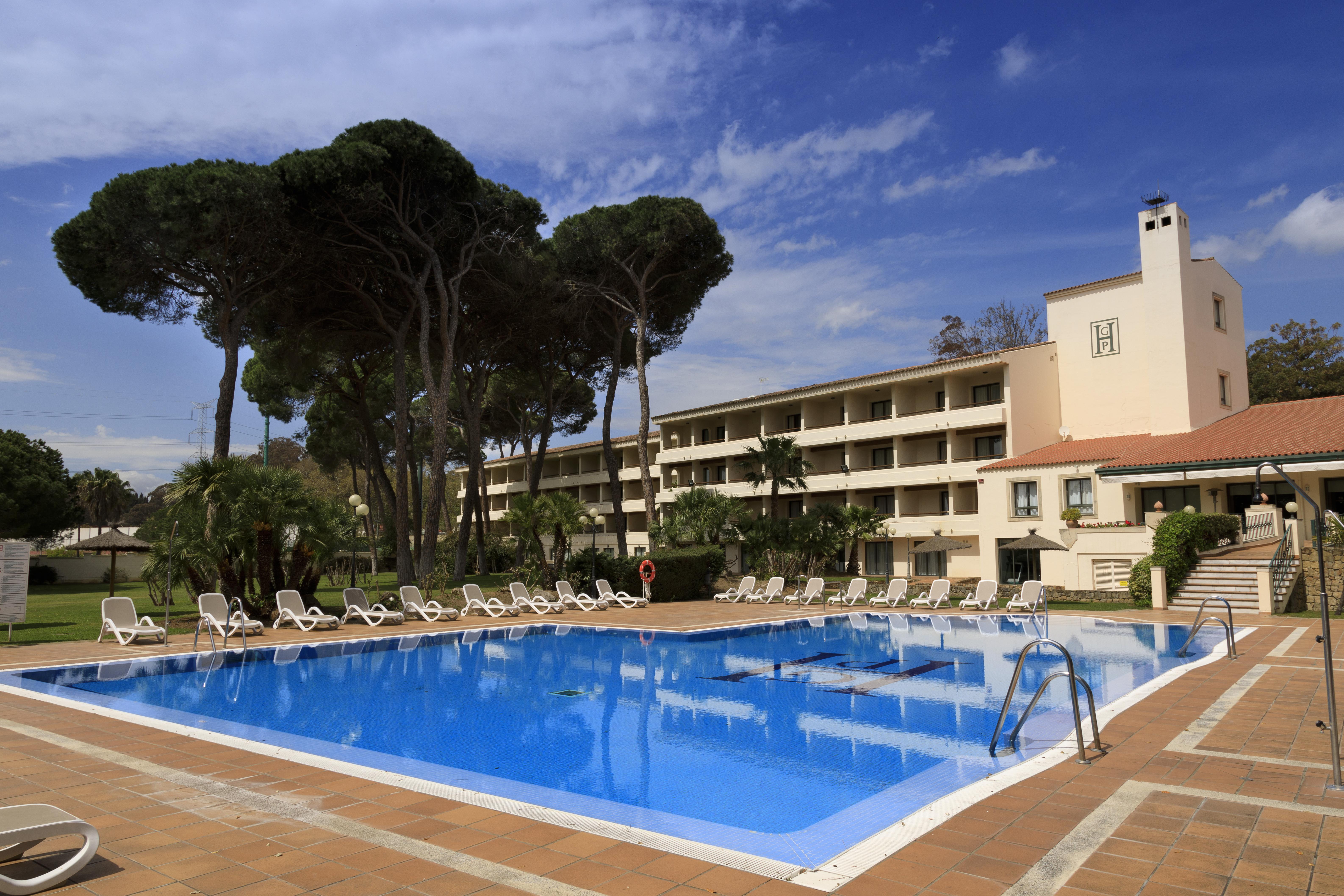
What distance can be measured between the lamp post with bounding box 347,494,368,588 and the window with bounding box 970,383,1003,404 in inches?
965

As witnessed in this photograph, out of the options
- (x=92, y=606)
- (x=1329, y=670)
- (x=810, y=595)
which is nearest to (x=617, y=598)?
(x=810, y=595)

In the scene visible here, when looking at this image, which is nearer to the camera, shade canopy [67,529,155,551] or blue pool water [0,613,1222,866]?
blue pool water [0,613,1222,866]

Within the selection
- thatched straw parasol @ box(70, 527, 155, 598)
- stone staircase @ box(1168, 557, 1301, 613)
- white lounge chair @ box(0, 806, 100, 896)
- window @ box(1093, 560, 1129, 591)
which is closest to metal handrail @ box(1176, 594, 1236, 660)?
stone staircase @ box(1168, 557, 1301, 613)

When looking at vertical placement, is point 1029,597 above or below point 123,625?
below

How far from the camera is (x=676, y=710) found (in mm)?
10328

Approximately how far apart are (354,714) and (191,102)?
41.1ft

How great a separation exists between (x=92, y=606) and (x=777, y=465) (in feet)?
78.7

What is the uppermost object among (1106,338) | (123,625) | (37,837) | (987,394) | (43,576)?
(1106,338)

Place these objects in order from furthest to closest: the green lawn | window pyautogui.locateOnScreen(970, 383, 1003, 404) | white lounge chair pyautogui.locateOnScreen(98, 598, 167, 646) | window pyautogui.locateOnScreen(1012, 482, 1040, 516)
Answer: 1. window pyautogui.locateOnScreen(970, 383, 1003, 404)
2. window pyautogui.locateOnScreen(1012, 482, 1040, 516)
3. the green lawn
4. white lounge chair pyautogui.locateOnScreen(98, 598, 167, 646)

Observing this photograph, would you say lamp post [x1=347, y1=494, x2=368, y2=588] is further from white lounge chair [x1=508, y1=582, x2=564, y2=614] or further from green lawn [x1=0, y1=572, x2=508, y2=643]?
white lounge chair [x1=508, y1=582, x2=564, y2=614]

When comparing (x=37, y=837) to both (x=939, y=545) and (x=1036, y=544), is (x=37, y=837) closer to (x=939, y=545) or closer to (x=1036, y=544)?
(x=1036, y=544)

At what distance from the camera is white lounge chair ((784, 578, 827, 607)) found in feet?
81.2

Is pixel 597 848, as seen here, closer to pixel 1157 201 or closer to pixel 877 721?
pixel 877 721

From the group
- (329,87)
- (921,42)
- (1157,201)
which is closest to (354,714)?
(329,87)
